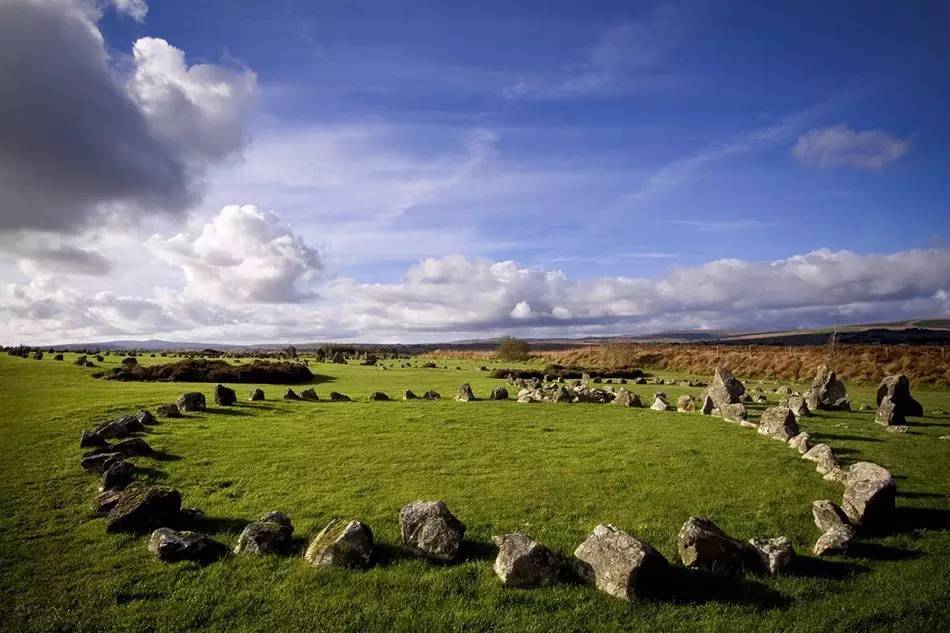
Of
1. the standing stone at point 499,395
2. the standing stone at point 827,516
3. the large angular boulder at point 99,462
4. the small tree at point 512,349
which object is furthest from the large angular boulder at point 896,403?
the small tree at point 512,349

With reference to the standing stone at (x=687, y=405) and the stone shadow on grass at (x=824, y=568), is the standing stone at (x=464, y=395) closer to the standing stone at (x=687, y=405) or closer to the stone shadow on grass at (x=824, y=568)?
the standing stone at (x=687, y=405)

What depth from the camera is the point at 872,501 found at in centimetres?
1180

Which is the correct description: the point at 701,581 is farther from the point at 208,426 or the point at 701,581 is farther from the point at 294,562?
the point at 208,426

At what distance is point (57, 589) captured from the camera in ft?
30.0

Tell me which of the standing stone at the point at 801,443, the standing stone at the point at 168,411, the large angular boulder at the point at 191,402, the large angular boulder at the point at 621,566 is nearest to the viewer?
the large angular boulder at the point at 621,566

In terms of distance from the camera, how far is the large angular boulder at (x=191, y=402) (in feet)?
84.2

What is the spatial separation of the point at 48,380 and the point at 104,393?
11.0 meters

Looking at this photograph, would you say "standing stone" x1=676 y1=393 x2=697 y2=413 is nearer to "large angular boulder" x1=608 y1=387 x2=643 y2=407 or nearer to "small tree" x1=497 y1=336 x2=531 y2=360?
"large angular boulder" x1=608 y1=387 x2=643 y2=407

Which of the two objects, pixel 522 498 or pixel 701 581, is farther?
pixel 522 498

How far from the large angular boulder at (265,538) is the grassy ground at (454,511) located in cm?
34

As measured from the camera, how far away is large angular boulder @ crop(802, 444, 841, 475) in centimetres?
1614

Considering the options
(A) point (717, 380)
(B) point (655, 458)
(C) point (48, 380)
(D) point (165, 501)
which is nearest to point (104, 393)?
(C) point (48, 380)

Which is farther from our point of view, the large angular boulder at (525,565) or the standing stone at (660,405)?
the standing stone at (660,405)

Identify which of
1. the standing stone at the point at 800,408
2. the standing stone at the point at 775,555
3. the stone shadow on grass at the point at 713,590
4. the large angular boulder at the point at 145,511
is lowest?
the standing stone at the point at 800,408
